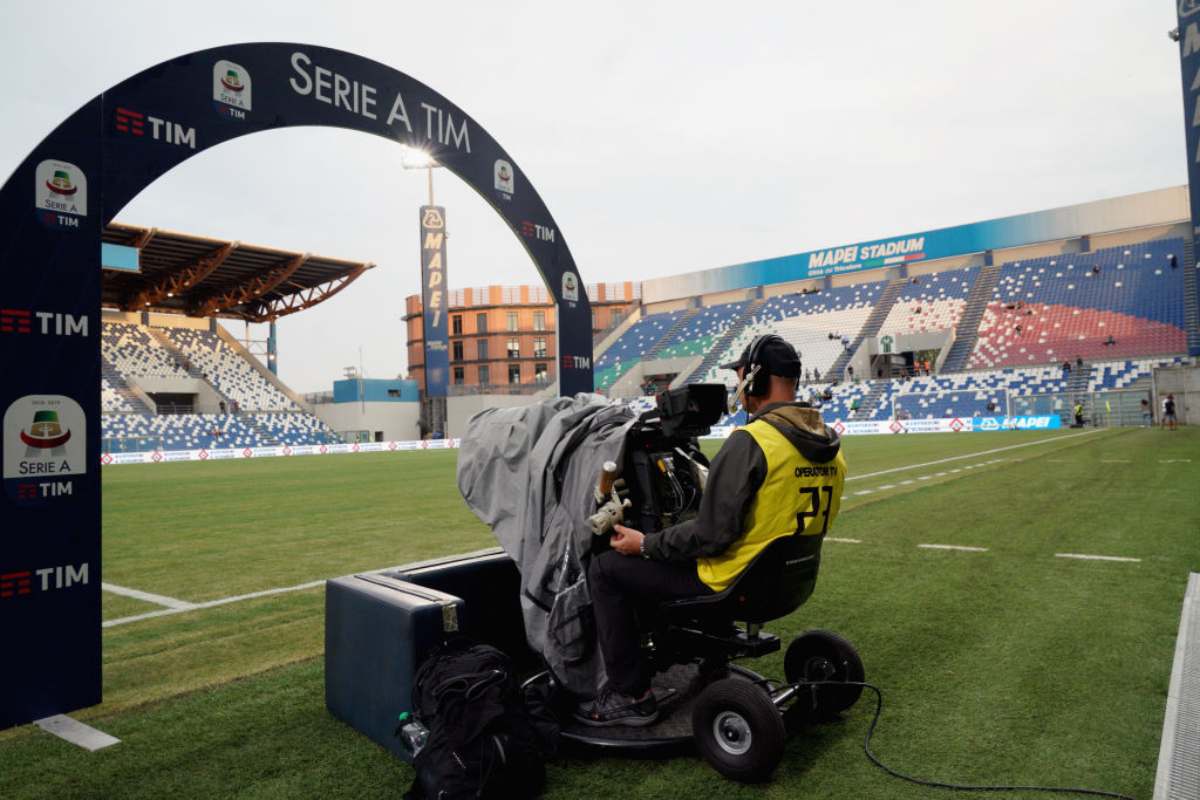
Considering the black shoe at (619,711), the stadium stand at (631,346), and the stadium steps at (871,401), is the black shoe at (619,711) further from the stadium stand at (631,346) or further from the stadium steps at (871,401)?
the stadium stand at (631,346)

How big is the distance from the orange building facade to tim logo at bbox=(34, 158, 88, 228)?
5629cm

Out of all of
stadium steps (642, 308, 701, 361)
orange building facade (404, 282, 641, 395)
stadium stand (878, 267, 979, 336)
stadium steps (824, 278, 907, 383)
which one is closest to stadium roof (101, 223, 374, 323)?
orange building facade (404, 282, 641, 395)

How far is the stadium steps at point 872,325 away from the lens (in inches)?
1688

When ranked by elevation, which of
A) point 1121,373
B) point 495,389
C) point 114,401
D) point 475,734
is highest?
point 495,389

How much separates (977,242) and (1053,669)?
47974mm

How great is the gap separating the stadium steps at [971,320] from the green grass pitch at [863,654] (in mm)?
32218

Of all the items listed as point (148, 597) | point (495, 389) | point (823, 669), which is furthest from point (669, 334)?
point (823, 669)

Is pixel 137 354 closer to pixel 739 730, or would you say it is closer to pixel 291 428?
pixel 291 428

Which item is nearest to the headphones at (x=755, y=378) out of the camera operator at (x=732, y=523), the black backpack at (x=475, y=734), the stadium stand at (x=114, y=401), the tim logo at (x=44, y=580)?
the camera operator at (x=732, y=523)

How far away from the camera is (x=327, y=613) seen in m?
3.18

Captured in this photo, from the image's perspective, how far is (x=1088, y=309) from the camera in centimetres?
3766

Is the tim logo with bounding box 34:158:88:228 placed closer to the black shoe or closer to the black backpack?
the black backpack

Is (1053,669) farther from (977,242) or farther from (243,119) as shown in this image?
(977,242)

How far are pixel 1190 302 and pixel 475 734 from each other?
4338cm
